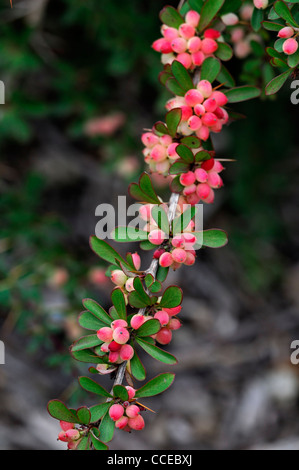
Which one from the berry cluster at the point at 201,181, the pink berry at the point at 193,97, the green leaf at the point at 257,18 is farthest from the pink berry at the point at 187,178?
the green leaf at the point at 257,18

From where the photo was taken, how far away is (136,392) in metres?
0.65

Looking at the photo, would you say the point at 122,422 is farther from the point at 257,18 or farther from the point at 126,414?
the point at 257,18

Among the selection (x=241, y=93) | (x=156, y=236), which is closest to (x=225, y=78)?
Result: (x=241, y=93)

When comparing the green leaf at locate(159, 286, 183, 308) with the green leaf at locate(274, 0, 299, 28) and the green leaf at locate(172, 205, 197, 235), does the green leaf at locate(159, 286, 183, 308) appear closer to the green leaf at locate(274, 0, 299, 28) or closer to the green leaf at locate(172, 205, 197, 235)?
the green leaf at locate(172, 205, 197, 235)

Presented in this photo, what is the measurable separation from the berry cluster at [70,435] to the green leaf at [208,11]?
716 mm

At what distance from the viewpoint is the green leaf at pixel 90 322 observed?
2.22ft

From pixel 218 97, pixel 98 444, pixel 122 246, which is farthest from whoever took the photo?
pixel 122 246

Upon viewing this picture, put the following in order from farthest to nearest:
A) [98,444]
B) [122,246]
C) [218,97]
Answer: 1. [122,246]
2. [218,97]
3. [98,444]

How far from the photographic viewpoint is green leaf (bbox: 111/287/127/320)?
64 centimetres

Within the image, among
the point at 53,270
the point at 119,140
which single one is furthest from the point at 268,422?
the point at 119,140

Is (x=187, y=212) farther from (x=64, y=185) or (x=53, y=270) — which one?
(x=64, y=185)

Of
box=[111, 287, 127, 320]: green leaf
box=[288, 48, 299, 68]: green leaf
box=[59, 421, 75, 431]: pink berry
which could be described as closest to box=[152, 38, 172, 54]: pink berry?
box=[288, 48, 299, 68]: green leaf

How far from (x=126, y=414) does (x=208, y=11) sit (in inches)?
27.4

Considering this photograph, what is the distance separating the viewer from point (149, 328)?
2.04 feet
